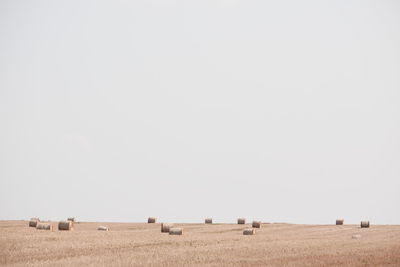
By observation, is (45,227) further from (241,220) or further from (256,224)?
(241,220)

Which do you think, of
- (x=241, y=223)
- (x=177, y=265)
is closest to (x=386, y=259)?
(x=177, y=265)

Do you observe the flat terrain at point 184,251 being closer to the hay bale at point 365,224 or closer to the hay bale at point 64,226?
the hay bale at point 64,226

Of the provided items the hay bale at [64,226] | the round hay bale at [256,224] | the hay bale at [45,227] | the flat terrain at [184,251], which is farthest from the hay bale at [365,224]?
the hay bale at [45,227]

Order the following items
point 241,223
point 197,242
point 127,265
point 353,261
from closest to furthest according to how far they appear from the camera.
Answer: point 127,265 < point 353,261 < point 197,242 < point 241,223

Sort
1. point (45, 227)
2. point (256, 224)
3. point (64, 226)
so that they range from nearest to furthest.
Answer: point (45, 227) → point (64, 226) → point (256, 224)

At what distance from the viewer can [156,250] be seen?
915 inches

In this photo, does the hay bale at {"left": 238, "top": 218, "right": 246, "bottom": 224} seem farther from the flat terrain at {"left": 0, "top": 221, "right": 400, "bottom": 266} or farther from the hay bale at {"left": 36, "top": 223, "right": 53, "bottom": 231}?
the hay bale at {"left": 36, "top": 223, "right": 53, "bottom": 231}

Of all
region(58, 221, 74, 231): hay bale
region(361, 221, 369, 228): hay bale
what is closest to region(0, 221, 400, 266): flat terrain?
region(58, 221, 74, 231): hay bale

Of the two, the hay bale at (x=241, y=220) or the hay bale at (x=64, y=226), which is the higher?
the hay bale at (x=241, y=220)

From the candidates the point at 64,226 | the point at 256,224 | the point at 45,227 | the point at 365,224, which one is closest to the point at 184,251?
the point at 64,226

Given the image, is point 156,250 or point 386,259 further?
point 156,250

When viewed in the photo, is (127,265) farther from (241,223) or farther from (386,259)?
(241,223)

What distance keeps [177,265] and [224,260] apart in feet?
7.46

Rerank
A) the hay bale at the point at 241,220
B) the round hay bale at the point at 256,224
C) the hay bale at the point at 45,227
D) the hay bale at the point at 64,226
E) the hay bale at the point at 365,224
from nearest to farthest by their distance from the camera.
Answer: the hay bale at the point at 45,227
the hay bale at the point at 64,226
the round hay bale at the point at 256,224
the hay bale at the point at 365,224
the hay bale at the point at 241,220
